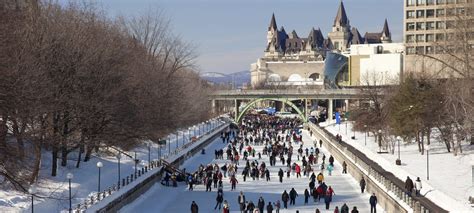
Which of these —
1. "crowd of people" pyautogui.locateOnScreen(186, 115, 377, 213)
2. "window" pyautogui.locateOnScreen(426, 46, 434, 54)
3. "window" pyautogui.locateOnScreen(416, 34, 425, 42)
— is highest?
"window" pyautogui.locateOnScreen(416, 34, 425, 42)

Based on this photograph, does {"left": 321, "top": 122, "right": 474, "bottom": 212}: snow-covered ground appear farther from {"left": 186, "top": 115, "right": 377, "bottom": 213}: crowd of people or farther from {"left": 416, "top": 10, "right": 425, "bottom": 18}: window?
{"left": 416, "top": 10, "right": 425, "bottom": 18}: window

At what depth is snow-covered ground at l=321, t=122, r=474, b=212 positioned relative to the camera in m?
27.0

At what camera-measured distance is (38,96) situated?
79.6 feet

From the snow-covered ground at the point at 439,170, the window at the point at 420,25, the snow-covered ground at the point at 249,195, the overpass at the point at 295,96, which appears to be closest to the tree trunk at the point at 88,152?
the snow-covered ground at the point at 249,195

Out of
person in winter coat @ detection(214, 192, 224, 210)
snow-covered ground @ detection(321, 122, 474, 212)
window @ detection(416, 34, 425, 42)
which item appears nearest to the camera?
snow-covered ground @ detection(321, 122, 474, 212)

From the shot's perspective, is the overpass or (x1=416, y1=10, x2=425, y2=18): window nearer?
(x1=416, y1=10, x2=425, y2=18): window

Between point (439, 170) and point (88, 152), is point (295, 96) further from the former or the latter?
point (88, 152)

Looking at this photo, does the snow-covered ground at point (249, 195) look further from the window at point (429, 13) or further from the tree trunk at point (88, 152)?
the window at point (429, 13)

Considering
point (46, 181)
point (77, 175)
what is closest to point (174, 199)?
point (77, 175)

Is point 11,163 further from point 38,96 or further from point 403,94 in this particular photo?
point 403,94

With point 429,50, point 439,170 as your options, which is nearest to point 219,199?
point 439,170

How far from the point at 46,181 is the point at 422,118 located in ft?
73.8

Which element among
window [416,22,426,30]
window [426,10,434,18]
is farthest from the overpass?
window [426,10,434,18]

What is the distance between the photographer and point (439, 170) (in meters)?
36.2
